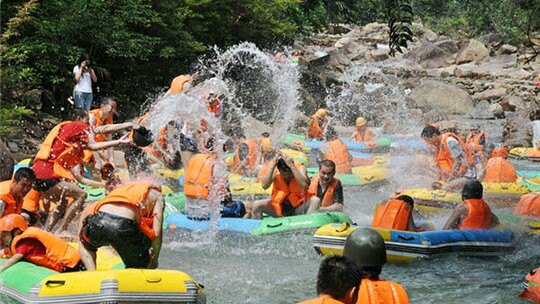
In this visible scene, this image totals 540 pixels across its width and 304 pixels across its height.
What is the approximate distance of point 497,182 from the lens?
13.1 m

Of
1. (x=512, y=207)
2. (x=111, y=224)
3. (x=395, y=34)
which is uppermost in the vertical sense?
(x=395, y=34)

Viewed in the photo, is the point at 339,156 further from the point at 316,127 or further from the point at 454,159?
the point at 316,127

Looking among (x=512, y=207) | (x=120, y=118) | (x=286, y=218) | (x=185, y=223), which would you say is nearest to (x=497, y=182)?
(x=512, y=207)

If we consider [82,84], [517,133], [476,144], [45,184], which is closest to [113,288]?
[45,184]

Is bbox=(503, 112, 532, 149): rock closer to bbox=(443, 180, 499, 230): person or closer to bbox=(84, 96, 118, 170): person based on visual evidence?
bbox=(443, 180, 499, 230): person

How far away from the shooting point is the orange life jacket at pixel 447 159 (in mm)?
13078

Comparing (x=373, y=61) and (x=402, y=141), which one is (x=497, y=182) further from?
(x=373, y=61)

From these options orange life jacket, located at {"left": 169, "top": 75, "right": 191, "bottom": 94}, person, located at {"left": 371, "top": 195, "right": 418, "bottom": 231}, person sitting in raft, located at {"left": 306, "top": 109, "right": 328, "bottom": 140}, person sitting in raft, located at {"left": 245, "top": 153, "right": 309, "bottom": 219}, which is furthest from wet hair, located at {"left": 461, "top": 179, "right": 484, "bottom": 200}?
person sitting in raft, located at {"left": 306, "top": 109, "right": 328, "bottom": 140}

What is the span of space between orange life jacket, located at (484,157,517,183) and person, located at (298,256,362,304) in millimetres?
9153

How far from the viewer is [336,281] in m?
Result: 4.50

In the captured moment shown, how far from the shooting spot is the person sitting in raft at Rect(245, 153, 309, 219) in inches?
421

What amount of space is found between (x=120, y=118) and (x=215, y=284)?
434 inches

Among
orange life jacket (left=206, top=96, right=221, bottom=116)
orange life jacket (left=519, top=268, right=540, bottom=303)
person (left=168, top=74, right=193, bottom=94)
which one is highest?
person (left=168, top=74, right=193, bottom=94)

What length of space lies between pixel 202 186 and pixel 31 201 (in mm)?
2187
